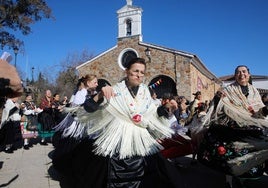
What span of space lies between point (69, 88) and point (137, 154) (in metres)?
33.3

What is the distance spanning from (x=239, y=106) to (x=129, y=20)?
21657 millimetres

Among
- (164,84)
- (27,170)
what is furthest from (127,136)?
(164,84)

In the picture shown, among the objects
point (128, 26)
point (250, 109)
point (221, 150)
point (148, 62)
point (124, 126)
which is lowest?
point (221, 150)

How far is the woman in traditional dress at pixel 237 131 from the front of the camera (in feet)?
11.4

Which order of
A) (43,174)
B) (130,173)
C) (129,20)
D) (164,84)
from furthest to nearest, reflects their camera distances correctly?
(129,20) < (164,84) < (43,174) < (130,173)

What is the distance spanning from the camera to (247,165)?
3.47 m

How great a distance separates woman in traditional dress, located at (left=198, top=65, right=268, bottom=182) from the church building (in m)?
15.1

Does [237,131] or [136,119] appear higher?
[136,119]

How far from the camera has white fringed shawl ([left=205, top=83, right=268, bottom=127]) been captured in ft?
11.5

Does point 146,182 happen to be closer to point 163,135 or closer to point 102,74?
point 163,135

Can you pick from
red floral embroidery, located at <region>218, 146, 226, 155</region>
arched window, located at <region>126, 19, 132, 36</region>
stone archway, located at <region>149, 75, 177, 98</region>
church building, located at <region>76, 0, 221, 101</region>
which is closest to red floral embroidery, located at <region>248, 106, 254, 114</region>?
red floral embroidery, located at <region>218, 146, 226, 155</region>

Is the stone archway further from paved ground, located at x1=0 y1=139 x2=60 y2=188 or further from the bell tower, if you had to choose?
paved ground, located at x1=0 y1=139 x2=60 y2=188

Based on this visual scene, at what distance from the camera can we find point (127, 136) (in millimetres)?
2961

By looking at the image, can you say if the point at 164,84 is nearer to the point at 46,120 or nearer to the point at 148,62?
the point at 148,62
